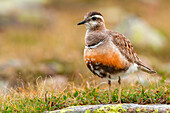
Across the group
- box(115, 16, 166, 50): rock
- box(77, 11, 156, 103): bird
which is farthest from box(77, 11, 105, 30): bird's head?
box(115, 16, 166, 50): rock

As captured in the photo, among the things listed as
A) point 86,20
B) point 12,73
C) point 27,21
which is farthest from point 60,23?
point 86,20

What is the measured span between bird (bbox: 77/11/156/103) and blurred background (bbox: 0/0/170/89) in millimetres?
1650

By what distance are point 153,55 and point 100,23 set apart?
11094mm

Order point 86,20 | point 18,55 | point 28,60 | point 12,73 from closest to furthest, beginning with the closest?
point 86,20 < point 12,73 < point 28,60 < point 18,55

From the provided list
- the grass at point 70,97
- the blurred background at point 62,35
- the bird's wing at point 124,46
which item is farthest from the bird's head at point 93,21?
the blurred background at point 62,35

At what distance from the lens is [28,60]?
13.1 meters

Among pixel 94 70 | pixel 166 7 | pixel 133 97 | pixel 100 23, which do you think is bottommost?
pixel 133 97

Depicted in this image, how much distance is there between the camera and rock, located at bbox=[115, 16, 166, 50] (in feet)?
59.9

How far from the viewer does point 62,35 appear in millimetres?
19812

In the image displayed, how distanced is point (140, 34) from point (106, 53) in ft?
41.1

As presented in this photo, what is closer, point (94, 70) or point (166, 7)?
point (94, 70)

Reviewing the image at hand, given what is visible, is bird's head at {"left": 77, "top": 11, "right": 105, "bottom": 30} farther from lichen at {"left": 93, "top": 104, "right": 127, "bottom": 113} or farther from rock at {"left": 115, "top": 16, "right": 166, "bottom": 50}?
rock at {"left": 115, "top": 16, "right": 166, "bottom": 50}

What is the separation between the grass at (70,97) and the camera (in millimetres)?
6121

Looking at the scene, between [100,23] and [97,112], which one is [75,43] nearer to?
[100,23]
